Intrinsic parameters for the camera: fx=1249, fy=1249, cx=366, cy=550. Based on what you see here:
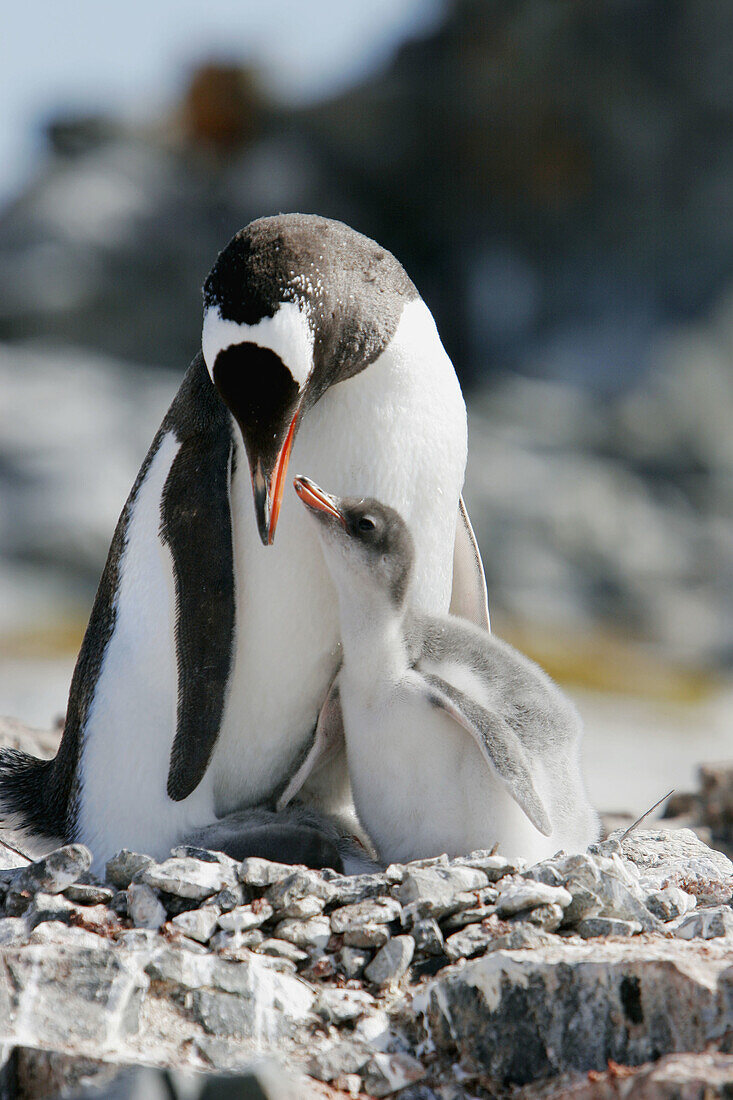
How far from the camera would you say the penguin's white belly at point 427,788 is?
95.3 inches

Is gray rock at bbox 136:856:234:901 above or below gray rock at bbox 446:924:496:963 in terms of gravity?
above

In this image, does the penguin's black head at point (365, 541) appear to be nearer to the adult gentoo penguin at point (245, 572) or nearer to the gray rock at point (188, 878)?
the adult gentoo penguin at point (245, 572)

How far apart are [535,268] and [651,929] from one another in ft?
46.0

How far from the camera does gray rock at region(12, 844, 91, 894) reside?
2.15 meters

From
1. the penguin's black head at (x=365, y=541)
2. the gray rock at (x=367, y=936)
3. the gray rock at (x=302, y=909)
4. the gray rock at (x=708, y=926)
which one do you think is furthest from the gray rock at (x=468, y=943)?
the penguin's black head at (x=365, y=541)

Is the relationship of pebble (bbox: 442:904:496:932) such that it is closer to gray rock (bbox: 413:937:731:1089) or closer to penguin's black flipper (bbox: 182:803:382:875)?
gray rock (bbox: 413:937:731:1089)

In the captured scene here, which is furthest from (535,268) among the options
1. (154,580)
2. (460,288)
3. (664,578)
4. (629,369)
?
(154,580)

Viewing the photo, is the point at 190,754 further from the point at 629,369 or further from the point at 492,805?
the point at 629,369

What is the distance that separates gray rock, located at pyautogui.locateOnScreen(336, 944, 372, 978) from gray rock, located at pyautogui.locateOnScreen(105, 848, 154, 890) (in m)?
0.42

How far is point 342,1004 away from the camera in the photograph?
1.87 m

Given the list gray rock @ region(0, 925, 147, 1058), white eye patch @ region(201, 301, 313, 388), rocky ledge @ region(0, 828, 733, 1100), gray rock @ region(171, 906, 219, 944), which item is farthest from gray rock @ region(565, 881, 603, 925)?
white eye patch @ region(201, 301, 313, 388)

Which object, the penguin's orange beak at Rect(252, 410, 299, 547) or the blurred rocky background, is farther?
the blurred rocky background

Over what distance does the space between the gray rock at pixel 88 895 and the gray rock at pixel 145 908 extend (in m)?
0.09

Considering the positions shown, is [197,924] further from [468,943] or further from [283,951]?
[468,943]
